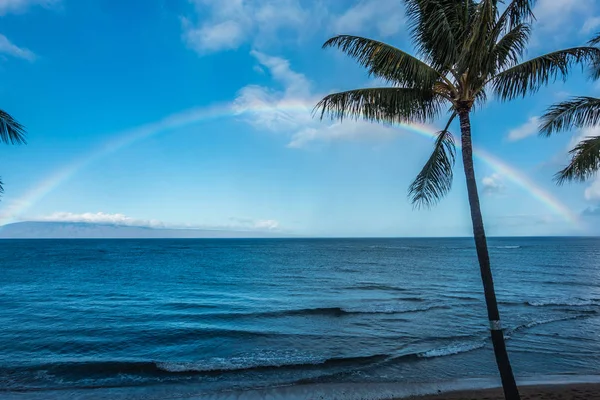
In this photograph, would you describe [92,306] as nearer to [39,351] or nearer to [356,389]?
[39,351]

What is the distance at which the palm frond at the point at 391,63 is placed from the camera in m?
6.69

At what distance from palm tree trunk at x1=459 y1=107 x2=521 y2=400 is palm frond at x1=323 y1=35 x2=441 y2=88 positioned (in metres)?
0.97

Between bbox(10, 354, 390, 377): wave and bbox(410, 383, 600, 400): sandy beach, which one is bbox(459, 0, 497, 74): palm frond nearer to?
bbox(410, 383, 600, 400): sandy beach

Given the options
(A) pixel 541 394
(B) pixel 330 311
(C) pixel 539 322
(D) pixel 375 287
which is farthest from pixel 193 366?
(D) pixel 375 287

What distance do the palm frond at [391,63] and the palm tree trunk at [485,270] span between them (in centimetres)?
97

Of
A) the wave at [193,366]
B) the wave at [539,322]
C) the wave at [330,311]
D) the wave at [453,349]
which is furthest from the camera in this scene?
the wave at [330,311]

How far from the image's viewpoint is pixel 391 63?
7.03m

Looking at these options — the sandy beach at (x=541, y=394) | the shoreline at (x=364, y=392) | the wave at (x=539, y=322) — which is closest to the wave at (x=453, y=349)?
the wave at (x=539, y=322)

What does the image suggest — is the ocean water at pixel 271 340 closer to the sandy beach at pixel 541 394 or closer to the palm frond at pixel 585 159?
the sandy beach at pixel 541 394

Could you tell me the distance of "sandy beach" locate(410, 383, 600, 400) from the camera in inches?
383

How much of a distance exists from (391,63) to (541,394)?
985cm

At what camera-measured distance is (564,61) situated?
6535 millimetres

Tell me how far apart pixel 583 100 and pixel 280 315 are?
681 inches

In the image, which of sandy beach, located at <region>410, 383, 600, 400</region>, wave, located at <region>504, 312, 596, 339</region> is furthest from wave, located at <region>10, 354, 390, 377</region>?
wave, located at <region>504, 312, 596, 339</region>
